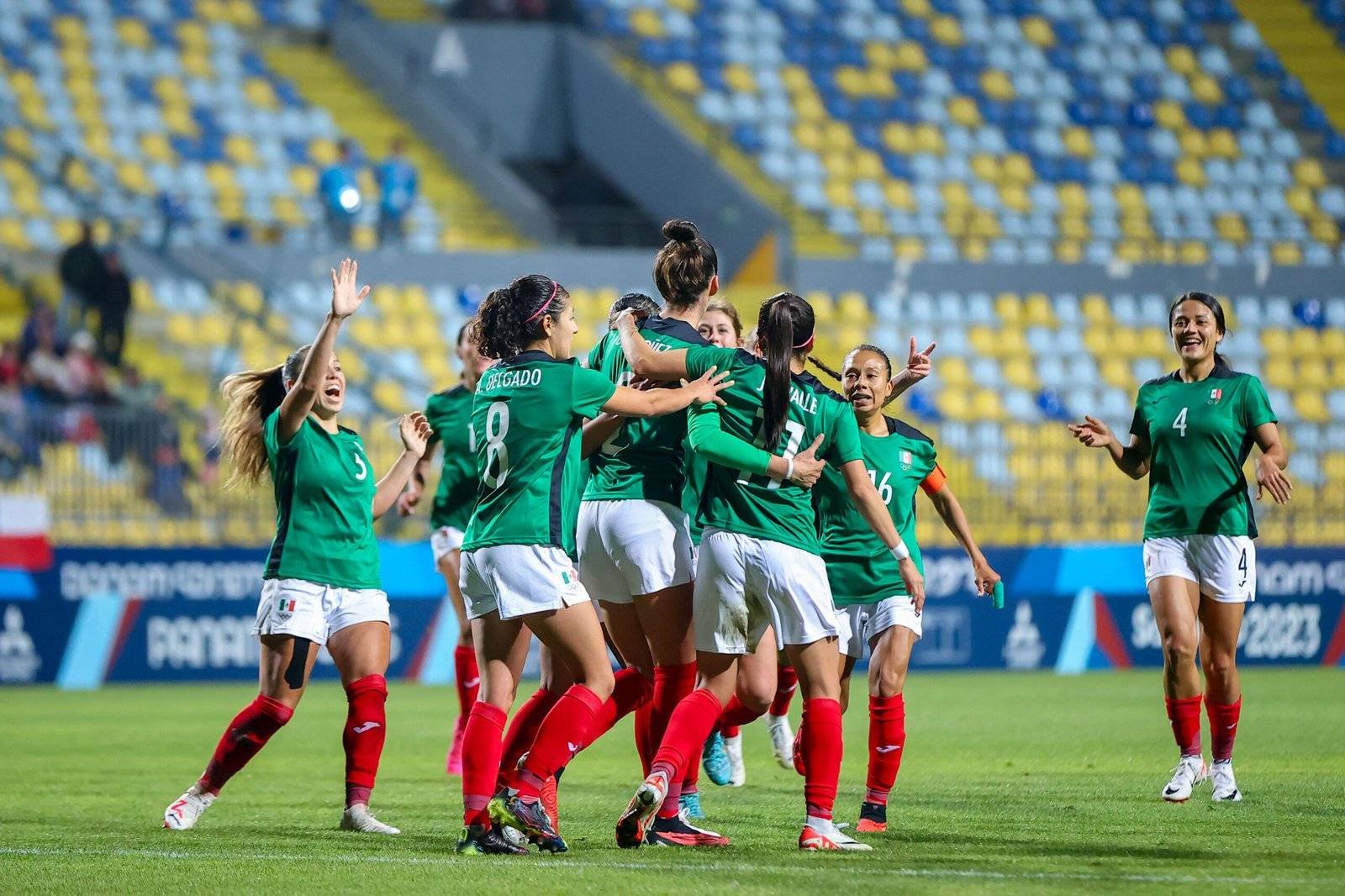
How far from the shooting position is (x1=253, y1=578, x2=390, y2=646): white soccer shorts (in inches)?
300

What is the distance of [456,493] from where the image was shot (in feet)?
33.7

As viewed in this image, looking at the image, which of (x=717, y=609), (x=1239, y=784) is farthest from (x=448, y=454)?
(x=1239, y=784)

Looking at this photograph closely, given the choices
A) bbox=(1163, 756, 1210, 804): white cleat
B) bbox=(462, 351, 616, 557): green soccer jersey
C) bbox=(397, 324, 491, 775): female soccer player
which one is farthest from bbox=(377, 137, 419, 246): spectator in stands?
bbox=(462, 351, 616, 557): green soccer jersey

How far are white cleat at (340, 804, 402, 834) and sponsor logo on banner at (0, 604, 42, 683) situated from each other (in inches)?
385

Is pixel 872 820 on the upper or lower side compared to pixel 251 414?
lower

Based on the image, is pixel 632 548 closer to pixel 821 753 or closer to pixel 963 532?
pixel 821 753

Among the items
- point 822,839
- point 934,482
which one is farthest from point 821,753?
point 934,482

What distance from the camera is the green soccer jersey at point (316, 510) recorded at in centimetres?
770

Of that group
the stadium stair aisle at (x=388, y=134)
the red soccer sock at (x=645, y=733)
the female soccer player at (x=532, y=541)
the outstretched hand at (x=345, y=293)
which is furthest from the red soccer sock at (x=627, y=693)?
the stadium stair aisle at (x=388, y=134)

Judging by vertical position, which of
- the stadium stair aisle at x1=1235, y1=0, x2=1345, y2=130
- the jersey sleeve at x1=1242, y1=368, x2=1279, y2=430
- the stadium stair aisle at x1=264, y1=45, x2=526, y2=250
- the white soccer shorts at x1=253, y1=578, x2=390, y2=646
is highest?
the stadium stair aisle at x1=1235, y1=0, x2=1345, y2=130

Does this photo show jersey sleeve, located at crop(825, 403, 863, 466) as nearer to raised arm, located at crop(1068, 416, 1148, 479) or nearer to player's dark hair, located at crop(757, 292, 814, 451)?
player's dark hair, located at crop(757, 292, 814, 451)

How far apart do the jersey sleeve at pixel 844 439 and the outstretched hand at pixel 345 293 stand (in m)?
1.76

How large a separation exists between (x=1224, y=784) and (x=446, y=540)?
417cm

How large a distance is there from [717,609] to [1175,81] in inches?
931
